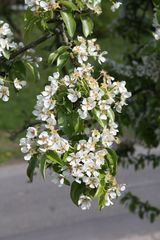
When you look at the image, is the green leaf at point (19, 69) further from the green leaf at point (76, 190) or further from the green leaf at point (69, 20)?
the green leaf at point (76, 190)

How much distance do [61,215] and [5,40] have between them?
162 inches

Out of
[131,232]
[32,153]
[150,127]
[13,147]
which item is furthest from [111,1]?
[13,147]

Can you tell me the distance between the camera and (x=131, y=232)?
532cm

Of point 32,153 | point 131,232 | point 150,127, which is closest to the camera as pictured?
point 32,153

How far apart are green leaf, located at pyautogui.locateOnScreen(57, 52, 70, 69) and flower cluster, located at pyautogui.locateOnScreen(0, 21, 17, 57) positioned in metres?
0.19

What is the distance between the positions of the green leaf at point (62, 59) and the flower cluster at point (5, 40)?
19 cm

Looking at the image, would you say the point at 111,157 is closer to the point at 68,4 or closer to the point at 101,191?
the point at 101,191

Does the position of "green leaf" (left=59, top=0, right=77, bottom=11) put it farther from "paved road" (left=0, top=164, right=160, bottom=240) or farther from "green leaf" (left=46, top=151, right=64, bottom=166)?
"paved road" (left=0, top=164, right=160, bottom=240)

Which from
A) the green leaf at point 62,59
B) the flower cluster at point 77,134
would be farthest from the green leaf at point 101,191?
the green leaf at point 62,59

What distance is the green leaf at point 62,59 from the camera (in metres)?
1.89

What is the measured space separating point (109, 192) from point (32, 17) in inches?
21.9

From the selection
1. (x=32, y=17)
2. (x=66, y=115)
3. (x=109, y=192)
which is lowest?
(x=109, y=192)

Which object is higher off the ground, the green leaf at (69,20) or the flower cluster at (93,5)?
the flower cluster at (93,5)

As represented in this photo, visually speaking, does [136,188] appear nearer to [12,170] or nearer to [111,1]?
[12,170]
